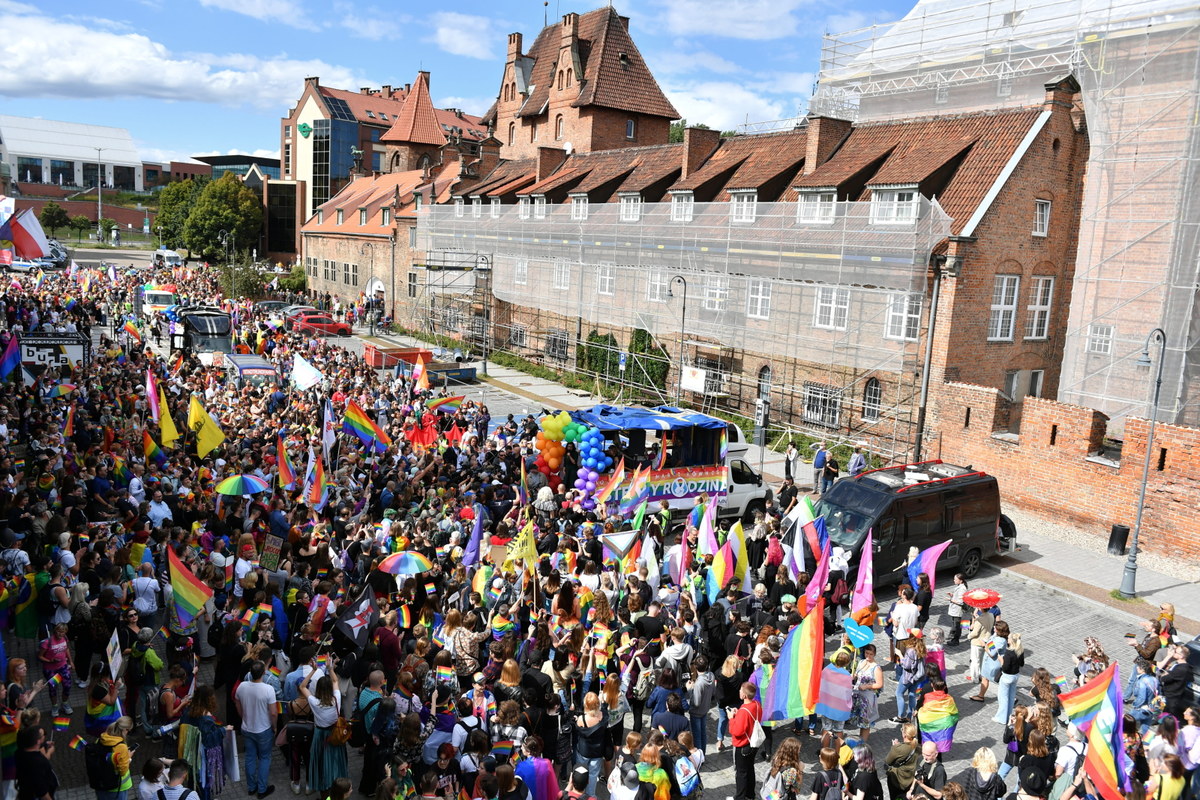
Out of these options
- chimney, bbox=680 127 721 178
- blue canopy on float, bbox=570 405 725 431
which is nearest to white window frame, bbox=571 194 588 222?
chimney, bbox=680 127 721 178

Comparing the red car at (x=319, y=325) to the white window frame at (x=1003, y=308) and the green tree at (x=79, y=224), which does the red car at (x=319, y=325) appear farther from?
the green tree at (x=79, y=224)

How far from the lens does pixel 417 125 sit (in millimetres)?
66188

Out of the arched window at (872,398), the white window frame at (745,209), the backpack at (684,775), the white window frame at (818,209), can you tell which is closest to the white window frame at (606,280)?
the white window frame at (745,209)

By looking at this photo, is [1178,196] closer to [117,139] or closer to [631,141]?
[631,141]

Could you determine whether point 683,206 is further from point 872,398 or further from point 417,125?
point 417,125

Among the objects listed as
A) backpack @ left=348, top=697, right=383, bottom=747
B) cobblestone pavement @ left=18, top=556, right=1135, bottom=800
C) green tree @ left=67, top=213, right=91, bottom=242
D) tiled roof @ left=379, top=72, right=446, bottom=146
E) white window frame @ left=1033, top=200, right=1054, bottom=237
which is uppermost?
tiled roof @ left=379, top=72, right=446, bottom=146

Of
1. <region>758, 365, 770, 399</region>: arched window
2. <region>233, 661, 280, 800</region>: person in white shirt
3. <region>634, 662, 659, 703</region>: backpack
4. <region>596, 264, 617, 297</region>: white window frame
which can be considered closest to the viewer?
<region>233, 661, 280, 800</region>: person in white shirt

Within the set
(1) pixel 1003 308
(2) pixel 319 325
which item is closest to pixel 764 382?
(1) pixel 1003 308

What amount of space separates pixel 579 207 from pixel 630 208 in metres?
3.63

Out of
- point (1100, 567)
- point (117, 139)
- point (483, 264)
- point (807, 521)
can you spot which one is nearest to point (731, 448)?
point (807, 521)

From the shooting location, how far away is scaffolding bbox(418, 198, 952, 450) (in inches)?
982

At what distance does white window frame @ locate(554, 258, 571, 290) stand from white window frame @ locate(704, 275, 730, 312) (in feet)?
30.7

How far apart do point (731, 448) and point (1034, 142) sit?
518 inches

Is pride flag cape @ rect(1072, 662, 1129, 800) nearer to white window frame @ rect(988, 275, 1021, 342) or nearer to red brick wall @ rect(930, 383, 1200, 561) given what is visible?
red brick wall @ rect(930, 383, 1200, 561)
